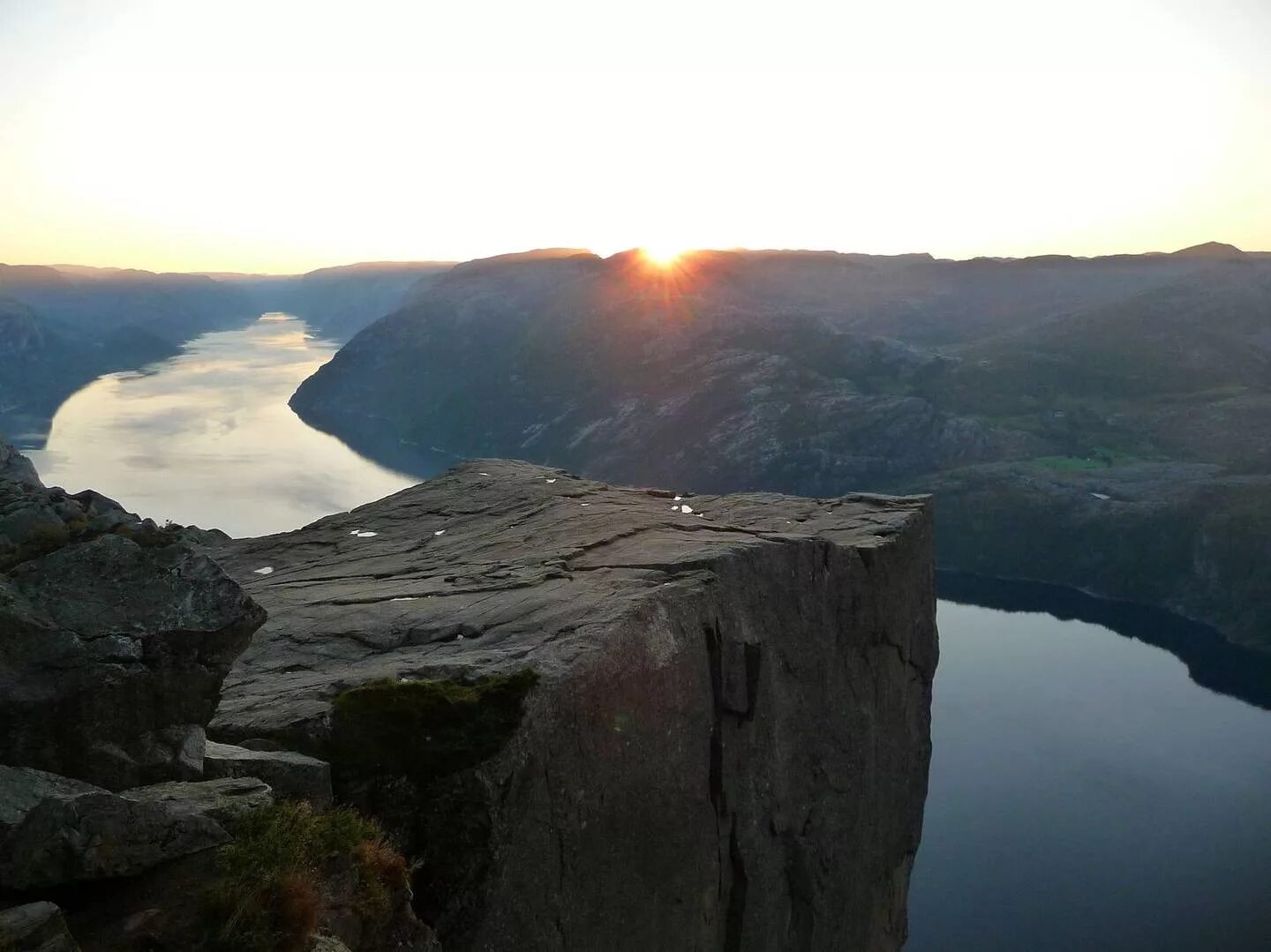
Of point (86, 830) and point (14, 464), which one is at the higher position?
point (86, 830)

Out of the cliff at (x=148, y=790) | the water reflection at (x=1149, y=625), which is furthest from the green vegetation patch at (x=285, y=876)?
the water reflection at (x=1149, y=625)

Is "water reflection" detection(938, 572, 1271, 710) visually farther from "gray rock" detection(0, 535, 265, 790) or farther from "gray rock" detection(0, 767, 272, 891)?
"gray rock" detection(0, 767, 272, 891)

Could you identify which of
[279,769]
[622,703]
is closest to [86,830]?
[279,769]

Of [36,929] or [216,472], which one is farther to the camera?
[216,472]

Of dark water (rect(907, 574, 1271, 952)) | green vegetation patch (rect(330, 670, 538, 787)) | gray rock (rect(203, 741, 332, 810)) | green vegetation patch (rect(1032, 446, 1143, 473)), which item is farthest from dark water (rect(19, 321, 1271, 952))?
gray rock (rect(203, 741, 332, 810))

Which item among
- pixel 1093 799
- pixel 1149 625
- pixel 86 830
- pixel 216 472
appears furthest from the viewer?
pixel 216 472

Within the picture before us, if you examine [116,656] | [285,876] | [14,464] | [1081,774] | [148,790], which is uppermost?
[116,656]

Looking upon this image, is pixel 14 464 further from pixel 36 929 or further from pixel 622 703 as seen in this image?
pixel 36 929
